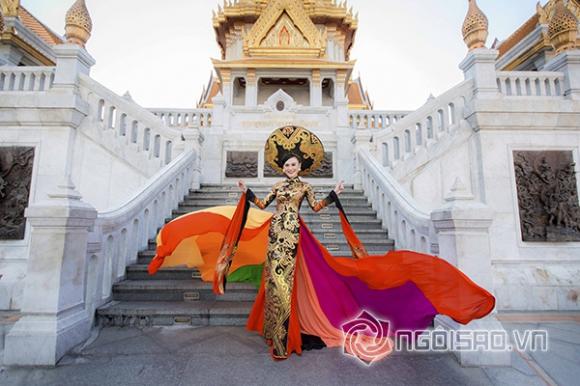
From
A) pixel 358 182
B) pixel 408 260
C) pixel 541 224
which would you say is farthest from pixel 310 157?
pixel 541 224

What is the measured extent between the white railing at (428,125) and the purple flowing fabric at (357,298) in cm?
492

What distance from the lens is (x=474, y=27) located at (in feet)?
23.1

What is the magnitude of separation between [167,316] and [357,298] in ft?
8.42

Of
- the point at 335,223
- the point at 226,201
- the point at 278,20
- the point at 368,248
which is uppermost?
the point at 278,20

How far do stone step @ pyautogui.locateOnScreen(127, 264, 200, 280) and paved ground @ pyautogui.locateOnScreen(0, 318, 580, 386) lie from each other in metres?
1.33

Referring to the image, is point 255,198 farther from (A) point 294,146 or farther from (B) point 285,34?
(B) point 285,34

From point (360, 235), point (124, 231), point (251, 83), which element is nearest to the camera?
point (124, 231)

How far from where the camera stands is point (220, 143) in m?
9.11

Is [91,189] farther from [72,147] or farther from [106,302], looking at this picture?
[106,302]

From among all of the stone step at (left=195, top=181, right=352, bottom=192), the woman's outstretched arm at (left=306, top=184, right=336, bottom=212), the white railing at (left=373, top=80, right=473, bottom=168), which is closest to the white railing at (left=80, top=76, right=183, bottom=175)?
the stone step at (left=195, top=181, right=352, bottom=192)

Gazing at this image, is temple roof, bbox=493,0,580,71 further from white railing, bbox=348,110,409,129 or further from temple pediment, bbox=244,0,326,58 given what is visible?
temple pediment, bbox=244,0,326,58

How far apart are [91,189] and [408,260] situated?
7.01 m

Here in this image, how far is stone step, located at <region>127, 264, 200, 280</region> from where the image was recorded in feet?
15.5

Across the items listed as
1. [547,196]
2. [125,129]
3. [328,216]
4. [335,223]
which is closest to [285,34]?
[125,129]
